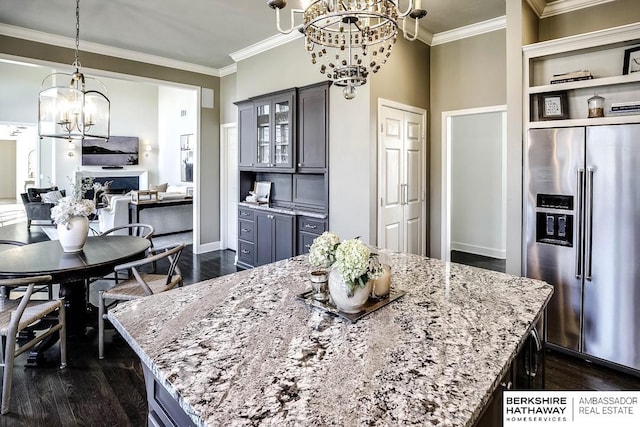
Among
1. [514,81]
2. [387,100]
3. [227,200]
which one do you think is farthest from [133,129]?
[514,81]

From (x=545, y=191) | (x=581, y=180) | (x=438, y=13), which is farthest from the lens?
(x=438, y=13)

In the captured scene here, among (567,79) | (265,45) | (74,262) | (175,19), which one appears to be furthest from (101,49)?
(567,79)

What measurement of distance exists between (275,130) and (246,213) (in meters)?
1.28

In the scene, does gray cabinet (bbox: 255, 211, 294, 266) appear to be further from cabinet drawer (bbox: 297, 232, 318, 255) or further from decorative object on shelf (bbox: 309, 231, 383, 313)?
decorative object on shelf (bbox: 309, 231, 383, 313)

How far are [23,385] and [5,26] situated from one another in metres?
4.21

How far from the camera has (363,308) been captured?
1.52m

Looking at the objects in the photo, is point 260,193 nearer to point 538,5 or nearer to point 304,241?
point 304,241

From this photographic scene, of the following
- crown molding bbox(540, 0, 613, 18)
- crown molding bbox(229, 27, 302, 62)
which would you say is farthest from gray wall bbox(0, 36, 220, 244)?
crown molding bbox(540, 0, 613, 18)

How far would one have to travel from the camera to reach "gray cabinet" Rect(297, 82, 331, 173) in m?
4.21

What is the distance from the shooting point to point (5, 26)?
14.3ft

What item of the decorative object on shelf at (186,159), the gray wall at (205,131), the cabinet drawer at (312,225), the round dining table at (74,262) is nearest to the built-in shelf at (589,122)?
the cabinet drawer at (312,225)

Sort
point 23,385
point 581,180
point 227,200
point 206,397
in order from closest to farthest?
point 206,397 → point 23,385 → point 581,180 → point 227,200

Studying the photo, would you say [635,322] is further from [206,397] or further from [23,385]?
[23,385]

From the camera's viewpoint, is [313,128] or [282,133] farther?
[282,133]
